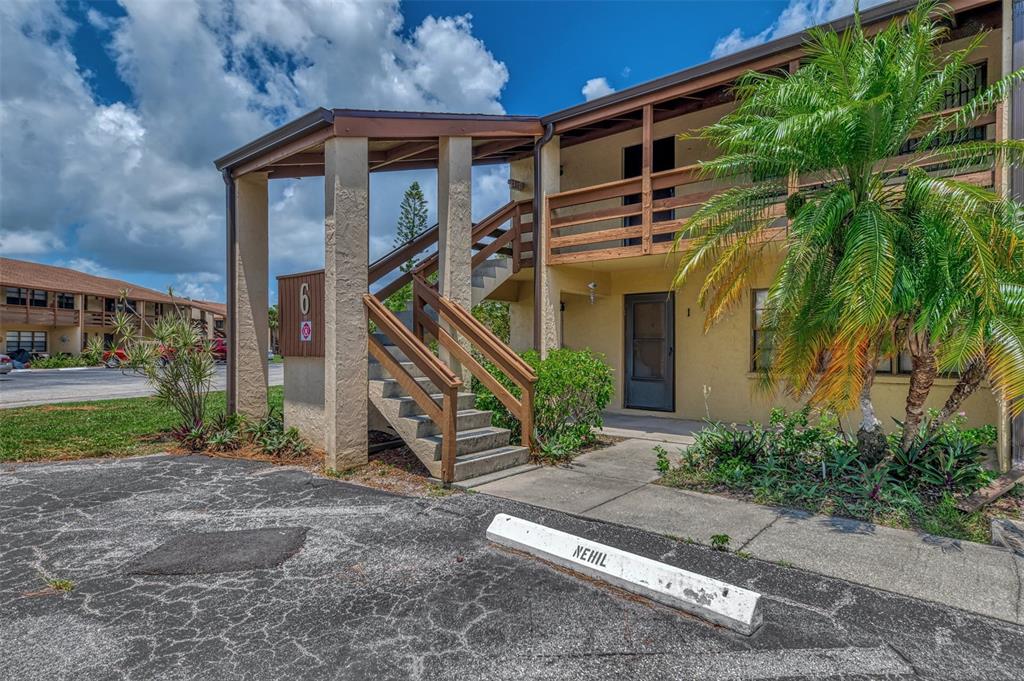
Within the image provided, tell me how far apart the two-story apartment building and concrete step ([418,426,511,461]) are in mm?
26

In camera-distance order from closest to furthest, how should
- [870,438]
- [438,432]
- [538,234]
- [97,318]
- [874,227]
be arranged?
[874,227]
[870,438]
[438,432]
[538,234]
[97,318]

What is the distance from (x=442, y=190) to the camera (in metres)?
7.50

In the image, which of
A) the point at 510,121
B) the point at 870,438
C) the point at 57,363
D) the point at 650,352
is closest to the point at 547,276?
the point at 510,121

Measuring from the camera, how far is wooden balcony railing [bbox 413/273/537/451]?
6633mm

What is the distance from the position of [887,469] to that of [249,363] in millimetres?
8360

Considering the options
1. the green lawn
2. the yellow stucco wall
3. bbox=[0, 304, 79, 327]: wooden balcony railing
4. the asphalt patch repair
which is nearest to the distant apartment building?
bbox=[0, 304, 79, 327]: wooden balcony railing

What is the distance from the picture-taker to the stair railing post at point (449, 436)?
5.57 m

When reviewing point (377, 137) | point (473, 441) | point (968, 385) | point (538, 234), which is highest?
point (377, 137)

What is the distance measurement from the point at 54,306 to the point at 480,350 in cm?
4093

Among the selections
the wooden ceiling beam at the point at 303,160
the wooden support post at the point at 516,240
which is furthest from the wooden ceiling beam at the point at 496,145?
the wooden ceiling beam at the point at 303,160

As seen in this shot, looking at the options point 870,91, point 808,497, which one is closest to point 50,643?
point 808,497

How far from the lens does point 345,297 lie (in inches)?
249

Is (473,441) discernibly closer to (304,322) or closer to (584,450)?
(584,450)

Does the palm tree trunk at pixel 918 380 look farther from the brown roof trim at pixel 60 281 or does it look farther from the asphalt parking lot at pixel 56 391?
the brown roof trim at pixel 60 281
